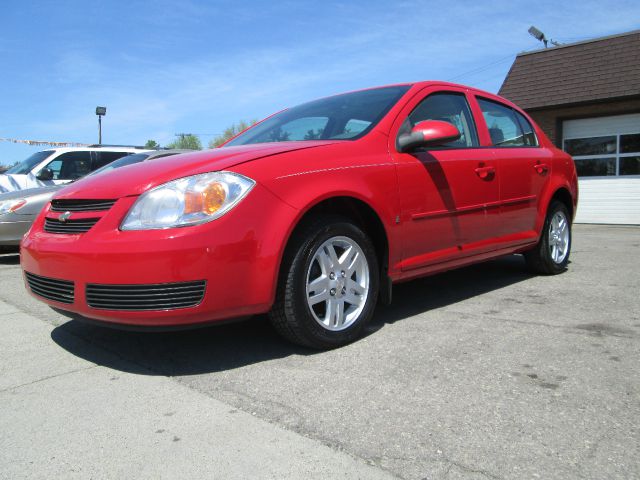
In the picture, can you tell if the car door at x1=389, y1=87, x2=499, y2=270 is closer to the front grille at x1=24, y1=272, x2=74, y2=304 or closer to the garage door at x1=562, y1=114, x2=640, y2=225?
the front grille at x1=24, y1=272, x2=74, y2=304

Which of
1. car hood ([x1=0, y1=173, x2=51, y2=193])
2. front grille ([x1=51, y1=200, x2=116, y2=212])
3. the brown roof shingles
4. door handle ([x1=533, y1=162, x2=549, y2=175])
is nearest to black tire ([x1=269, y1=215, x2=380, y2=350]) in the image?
front grille ([x1=51, y1=200, x2=116, y2=212])

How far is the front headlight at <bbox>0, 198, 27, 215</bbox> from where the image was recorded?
730cm

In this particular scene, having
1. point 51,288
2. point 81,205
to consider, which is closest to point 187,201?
point 81,205

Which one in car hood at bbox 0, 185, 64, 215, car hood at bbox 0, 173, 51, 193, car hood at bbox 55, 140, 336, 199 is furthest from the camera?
car hood at bbox 0, 173, 51, 193

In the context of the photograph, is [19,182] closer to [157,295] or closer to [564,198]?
[157,295]

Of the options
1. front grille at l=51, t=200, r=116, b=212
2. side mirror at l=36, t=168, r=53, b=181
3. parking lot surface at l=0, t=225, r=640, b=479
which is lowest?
parking lot surface at l=0, t=225, r=640, b=479

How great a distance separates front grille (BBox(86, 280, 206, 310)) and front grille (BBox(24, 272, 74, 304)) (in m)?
0.32

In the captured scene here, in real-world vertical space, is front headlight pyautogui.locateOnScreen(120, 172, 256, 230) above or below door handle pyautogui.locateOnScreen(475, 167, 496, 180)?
below

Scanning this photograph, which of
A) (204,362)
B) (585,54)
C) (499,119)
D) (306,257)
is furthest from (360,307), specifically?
(585,54)

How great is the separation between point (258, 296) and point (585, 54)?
13.7 m

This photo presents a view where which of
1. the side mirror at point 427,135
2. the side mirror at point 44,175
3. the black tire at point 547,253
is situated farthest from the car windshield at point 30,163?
the black tire at point 547,253

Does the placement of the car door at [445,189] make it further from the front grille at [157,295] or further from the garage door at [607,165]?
the garage door at [607,165]

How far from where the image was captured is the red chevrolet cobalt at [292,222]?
2678 millimetres

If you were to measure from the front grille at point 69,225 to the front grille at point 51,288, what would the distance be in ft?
0.88
